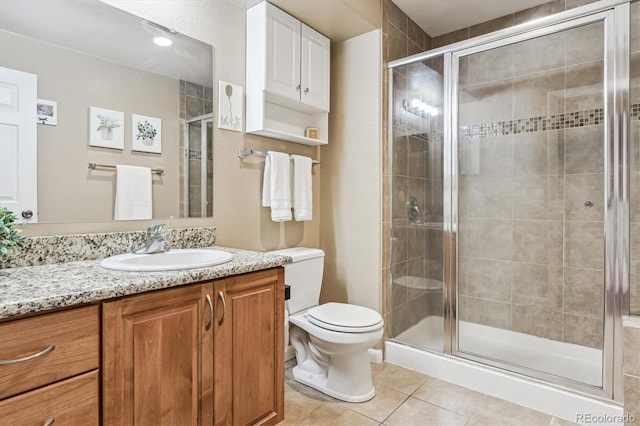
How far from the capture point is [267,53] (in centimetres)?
204

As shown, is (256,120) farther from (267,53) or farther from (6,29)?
(6,29)

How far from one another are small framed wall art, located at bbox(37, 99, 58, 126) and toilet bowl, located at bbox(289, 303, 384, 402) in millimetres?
1494

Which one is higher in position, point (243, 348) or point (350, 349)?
point (243, 348)

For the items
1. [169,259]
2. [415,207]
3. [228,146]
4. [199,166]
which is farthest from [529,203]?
[169,259]

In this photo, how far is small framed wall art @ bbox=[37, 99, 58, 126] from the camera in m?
1.38

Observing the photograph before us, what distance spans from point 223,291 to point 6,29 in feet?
4.07

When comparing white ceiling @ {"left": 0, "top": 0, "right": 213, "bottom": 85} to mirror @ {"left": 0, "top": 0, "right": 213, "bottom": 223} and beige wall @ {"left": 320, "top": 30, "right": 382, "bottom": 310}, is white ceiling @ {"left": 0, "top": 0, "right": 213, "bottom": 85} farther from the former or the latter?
beige wall @ {"left": 320, "top": 30, "right": 382, "bottom": 310}

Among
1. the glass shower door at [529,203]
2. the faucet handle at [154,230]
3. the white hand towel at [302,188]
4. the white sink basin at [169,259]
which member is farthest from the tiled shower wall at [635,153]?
the faucet handle at [154,230]

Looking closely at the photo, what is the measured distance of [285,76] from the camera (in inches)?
84.5

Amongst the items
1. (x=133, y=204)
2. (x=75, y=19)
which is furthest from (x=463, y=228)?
(x=75, y=19)

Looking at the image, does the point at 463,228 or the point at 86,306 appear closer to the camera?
the point at 86,306

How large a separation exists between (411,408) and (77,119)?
206cm

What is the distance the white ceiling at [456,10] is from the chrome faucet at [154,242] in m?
2.16

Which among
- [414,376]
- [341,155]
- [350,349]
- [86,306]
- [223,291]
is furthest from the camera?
[341,155]
